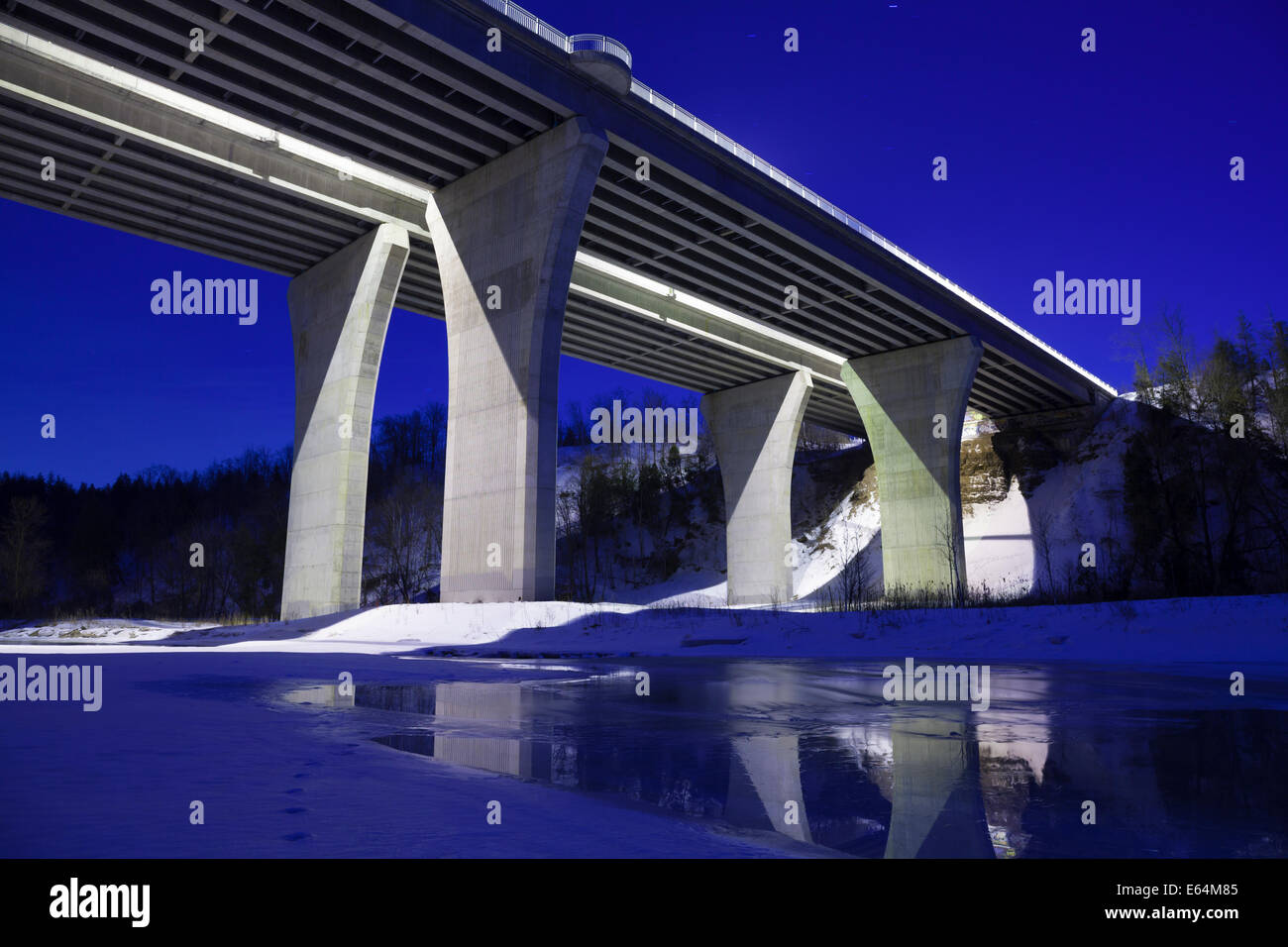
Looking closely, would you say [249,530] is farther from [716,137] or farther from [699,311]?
[716,137]

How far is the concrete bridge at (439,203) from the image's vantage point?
21234 millimetres

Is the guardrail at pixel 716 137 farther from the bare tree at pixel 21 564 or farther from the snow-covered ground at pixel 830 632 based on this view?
the bare tree at pixel 21 564

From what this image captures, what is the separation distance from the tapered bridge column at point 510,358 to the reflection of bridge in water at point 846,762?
1646cm

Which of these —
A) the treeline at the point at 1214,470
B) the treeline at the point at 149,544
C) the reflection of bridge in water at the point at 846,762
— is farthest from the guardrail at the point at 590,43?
the treeline at the point at 149,544

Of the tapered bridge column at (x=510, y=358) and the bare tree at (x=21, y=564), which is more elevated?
the tapered bridge column at (x=510, y=358)

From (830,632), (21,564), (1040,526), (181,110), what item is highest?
(181,110)

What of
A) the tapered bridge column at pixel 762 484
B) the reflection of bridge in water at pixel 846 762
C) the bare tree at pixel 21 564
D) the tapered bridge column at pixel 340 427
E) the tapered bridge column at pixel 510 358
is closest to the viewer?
the reflection of bridge in water at pixel 846 762

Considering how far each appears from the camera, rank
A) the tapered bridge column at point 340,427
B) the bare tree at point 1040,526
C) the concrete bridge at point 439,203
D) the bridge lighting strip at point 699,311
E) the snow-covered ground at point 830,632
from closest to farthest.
Result: the snow-covered ground at point 830,632 < the concrete bridge at point 439,203 < the tapered bridge column at point 340,427 < the bridge lighting strip at point 699,311 < the bare tree at point 1040,526

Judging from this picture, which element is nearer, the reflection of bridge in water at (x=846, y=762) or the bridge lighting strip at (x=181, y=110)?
the reflection of bridge in water at (x=846, y=762)

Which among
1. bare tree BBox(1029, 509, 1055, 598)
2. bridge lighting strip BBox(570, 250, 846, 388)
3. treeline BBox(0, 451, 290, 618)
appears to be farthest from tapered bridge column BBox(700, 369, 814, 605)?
treeline BBox(0, 451, 290, 618)

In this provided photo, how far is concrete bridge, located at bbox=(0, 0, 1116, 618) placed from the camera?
21.2 meters

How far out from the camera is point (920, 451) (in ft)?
139

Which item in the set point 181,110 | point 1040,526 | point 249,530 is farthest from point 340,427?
point 249,530

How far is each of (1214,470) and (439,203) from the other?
144 ft
